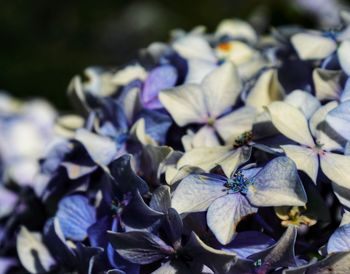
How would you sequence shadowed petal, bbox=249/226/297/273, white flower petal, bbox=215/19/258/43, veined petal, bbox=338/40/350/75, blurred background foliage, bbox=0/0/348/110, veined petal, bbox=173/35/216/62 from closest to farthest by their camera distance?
shadowed petal, bbox=249/226/297/273 < veined petal, bbox=338/40/350/75 < veined petal, bbox=173/35/216/62 < white flower petal, bbox=215/19/258/43 < blurred background foliage, bbox=0/0/348/110

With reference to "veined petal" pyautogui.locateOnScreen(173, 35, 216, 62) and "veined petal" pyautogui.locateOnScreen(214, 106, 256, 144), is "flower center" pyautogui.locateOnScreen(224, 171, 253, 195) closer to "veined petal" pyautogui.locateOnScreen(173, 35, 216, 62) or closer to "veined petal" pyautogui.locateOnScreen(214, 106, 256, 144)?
"veined petal" pyautogui.locateOnScreen(214, 106, 256, 144)

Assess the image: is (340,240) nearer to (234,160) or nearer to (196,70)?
(234,160)

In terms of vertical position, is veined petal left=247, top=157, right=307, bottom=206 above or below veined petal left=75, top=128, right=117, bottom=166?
above

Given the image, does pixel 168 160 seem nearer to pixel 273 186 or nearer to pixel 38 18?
pixel 273 186

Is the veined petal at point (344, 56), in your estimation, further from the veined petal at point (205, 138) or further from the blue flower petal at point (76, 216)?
the blue flower petal at point (76, 216)

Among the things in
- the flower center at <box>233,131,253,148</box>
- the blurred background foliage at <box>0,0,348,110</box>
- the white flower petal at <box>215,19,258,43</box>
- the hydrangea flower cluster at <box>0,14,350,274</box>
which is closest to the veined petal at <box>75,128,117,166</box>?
the hydrangea flower cluster at <box>0,14,350,274</box>
